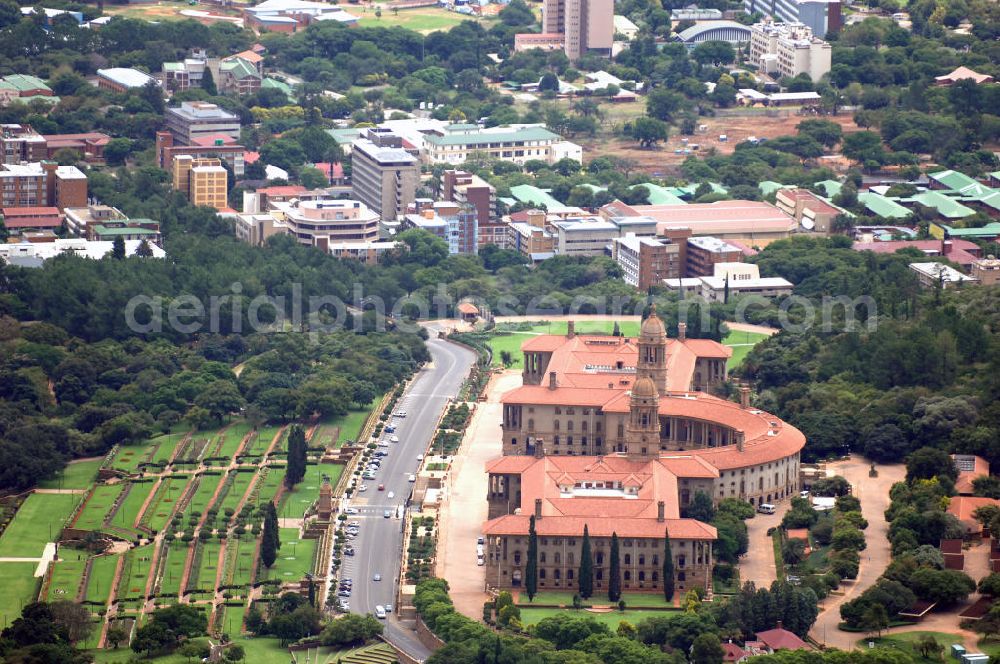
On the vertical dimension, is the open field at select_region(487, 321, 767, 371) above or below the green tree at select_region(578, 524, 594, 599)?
below

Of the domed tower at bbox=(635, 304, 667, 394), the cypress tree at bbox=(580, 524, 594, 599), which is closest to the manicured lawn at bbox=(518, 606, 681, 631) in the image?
the cypress tree at bbox=(580, 524, 594, 599)

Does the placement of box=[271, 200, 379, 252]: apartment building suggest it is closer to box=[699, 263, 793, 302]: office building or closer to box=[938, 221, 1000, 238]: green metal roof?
box=[699, 263, 793, 302]: office building

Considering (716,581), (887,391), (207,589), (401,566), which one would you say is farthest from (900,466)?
(207,589)

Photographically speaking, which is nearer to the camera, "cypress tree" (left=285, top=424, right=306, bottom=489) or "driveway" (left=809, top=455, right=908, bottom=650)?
"driveway" (left=809, top=455, right=908, bottom=650)

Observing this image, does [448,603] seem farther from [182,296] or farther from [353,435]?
[182,296]

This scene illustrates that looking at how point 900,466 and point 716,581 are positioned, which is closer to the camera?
point 716,581

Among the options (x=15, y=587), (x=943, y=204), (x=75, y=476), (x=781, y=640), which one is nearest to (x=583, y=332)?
(x=75, y=476)

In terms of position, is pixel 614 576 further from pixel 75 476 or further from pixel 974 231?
pixel 974 231
